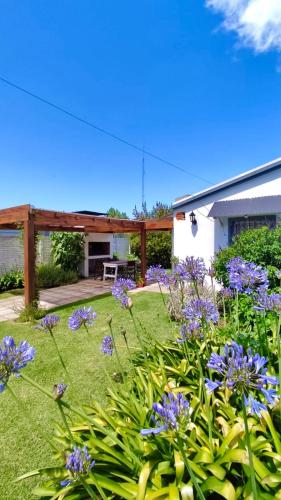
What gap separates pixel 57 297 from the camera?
10250 mm

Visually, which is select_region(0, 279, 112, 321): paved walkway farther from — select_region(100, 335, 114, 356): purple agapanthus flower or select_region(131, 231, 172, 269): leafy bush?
select_region(100, 335, 114, 356): purple agapanthus flower

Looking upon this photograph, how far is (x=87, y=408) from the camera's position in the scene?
7.95 feet

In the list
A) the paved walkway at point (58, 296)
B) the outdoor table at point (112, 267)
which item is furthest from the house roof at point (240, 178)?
the outdoor table at point (112, 267)

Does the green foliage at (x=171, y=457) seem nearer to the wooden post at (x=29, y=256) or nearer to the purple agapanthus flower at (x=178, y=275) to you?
the purple agapanthus flower at (x=178, y=275)

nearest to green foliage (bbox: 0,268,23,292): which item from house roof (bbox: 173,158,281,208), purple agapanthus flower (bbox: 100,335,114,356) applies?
house roof (bbox: 173,158,281,208)

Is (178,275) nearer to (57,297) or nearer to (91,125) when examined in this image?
(57,297)

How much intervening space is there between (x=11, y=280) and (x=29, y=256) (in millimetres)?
5598

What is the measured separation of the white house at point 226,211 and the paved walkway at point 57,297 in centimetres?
415

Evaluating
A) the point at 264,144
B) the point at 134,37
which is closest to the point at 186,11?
the point at 134,37

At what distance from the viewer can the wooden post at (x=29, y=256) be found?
7.61m

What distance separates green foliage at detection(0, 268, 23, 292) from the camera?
1200cm

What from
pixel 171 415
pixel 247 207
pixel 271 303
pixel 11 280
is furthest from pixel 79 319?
pixel 11 280

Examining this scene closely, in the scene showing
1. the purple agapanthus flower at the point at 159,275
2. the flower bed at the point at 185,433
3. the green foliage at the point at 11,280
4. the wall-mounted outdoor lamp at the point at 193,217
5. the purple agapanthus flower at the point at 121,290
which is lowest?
the green foliage at the point at 11,280

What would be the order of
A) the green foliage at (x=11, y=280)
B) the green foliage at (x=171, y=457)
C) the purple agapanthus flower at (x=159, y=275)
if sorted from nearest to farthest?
the green foliage at (x=171, y=457) < the purple agapanthus flower at (x=159, y=275) < the green foliage at (x=11, y=280)
